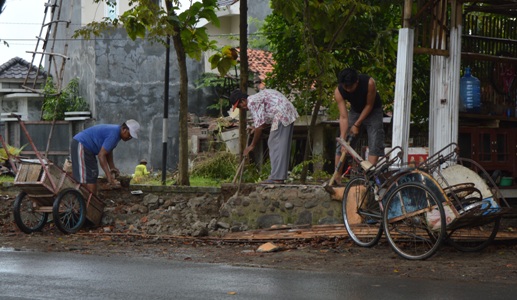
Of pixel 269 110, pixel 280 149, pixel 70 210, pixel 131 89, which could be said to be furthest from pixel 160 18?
pixel 131 89

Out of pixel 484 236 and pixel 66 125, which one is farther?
pixel 66 125

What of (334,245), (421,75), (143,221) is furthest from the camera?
(421,75)

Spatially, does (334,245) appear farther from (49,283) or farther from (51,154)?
(51,154)

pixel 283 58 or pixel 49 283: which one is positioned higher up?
pixel 283 58

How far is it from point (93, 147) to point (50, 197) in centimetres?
136

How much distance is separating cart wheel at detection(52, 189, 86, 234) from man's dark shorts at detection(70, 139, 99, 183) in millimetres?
686

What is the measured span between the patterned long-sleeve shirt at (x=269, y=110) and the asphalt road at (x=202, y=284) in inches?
175

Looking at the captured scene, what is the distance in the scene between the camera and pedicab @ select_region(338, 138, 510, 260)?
972cm

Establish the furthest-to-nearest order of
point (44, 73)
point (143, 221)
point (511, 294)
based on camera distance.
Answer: point (44, 73) → point (143, 221) → point (511, 294)

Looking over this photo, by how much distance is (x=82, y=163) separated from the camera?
49.4ft

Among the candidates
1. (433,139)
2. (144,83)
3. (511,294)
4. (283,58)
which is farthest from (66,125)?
(511,294)

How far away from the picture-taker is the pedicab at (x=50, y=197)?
14.0 metres

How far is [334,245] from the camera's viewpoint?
1149 centimetres

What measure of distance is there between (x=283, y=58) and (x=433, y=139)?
335 inches
